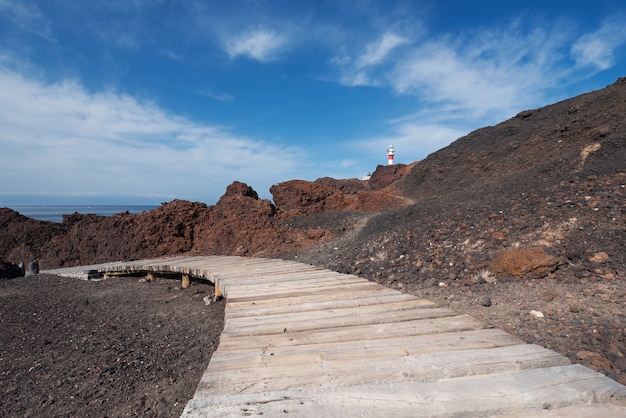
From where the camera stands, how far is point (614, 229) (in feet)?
18.5

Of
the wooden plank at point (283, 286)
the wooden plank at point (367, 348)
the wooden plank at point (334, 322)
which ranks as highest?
the wooden plank at point (283, 286)

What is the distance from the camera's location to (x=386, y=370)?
6.51ft

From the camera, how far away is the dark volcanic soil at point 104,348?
351 centimetres

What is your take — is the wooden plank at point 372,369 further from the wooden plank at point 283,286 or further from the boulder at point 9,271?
the boulder at point 9,271

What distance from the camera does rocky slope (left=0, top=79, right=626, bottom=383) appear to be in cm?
420

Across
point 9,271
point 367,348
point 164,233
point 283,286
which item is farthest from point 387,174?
point 367,348

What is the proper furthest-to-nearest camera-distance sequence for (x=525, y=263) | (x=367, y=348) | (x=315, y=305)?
1. (x=525, y=263)
2. (x=315, y=305)
3. (x=367, y=348)

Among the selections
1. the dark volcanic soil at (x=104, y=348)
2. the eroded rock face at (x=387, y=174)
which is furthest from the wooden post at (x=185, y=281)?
the eroded rock face at (x=387, y=174)

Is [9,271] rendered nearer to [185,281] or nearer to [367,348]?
[185,281]

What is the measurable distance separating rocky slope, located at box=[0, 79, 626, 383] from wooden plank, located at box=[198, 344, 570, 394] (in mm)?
1629

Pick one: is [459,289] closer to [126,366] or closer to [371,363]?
[371,363]

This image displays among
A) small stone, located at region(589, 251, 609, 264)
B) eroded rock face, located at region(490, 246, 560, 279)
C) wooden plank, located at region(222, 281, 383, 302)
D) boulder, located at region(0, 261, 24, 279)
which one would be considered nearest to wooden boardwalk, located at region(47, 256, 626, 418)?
wooden plank, located at region(222, 281, 383, 302)

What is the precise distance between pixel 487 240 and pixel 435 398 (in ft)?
17.9

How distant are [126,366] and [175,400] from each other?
1.08 m
